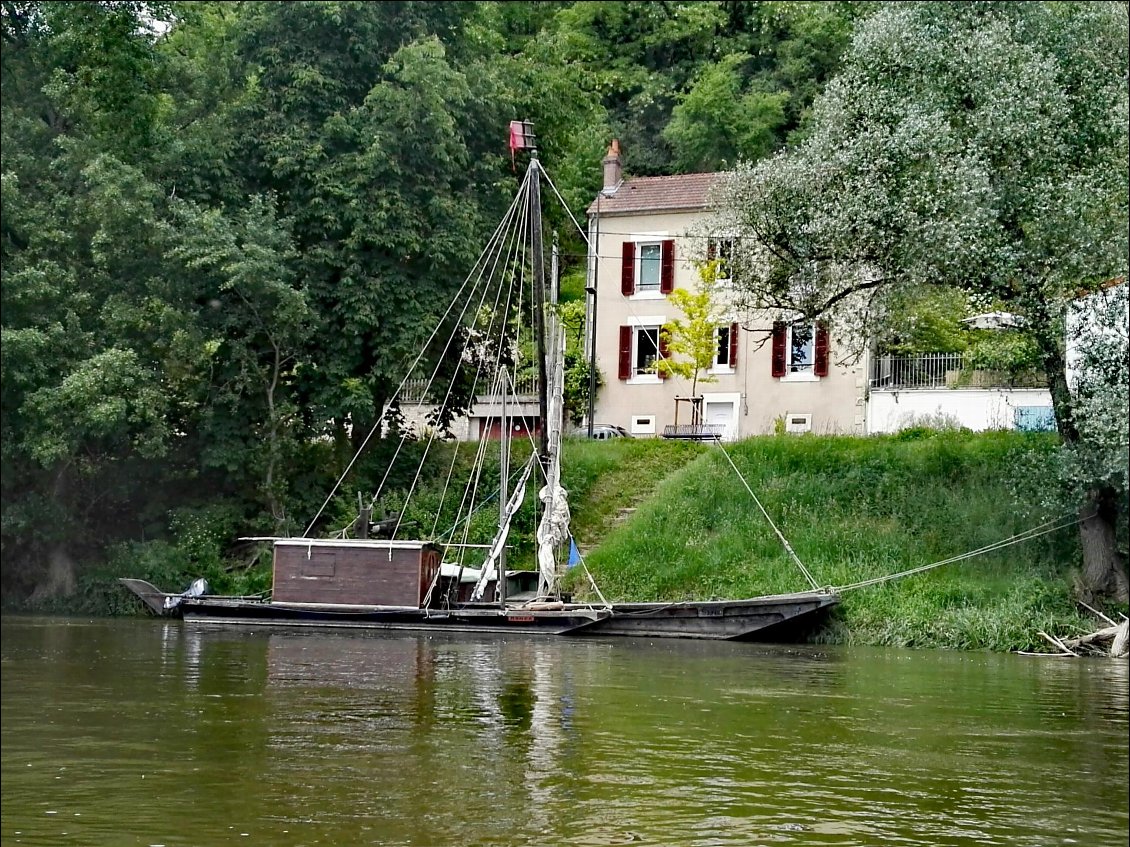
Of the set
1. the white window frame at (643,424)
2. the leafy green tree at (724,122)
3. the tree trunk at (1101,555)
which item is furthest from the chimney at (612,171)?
the tree trunk at (1101,555)

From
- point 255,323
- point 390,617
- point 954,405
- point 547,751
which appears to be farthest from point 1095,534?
point 255,323

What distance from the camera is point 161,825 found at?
35.0ft

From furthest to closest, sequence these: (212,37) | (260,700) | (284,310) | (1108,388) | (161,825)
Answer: (212,37) < (284,310) < (1108,388) < (260,700) < (161,825)

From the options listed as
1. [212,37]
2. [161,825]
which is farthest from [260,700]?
[212,37]

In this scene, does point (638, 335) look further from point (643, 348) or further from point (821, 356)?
point (821, 356)

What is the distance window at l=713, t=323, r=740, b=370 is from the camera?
48469mm

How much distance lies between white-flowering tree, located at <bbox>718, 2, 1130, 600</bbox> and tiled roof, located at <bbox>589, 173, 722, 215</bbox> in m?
17.6

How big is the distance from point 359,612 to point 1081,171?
16991 millimetres

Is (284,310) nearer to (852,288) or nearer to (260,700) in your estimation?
(852,288)

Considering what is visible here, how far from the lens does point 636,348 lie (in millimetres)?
49625

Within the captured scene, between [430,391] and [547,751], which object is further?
[430,391]

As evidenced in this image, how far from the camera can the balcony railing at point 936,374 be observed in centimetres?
4269

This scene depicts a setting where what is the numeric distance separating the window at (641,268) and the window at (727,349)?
2.62 metres

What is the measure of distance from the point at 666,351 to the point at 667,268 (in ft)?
9.03
